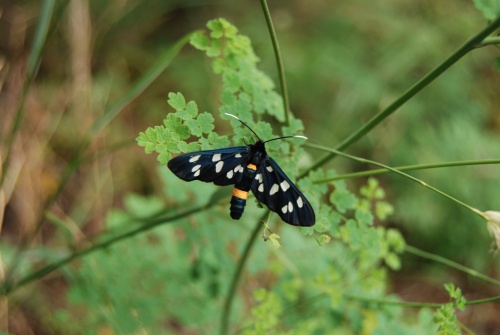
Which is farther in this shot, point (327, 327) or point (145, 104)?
point (145, 104)

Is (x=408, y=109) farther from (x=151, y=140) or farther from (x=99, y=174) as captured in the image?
A: (x=151, y=140)

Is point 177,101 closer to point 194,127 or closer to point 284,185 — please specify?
point 194,127

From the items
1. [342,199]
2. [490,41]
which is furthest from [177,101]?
[490,41]

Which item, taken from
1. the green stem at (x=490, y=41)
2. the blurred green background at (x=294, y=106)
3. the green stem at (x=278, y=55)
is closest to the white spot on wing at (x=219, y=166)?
the green stem at (x=278, y=55)

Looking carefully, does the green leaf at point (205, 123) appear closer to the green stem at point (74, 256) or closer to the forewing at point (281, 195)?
the forewing at point (281, 195)

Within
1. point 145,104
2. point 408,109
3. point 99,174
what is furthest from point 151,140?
point 408,109

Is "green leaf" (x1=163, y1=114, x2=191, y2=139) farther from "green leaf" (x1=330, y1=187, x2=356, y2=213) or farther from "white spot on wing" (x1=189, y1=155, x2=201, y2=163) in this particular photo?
"green leaf" (x1=330, y1=187, x2=356, y2=213)

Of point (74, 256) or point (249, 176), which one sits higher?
point (249, 176)
